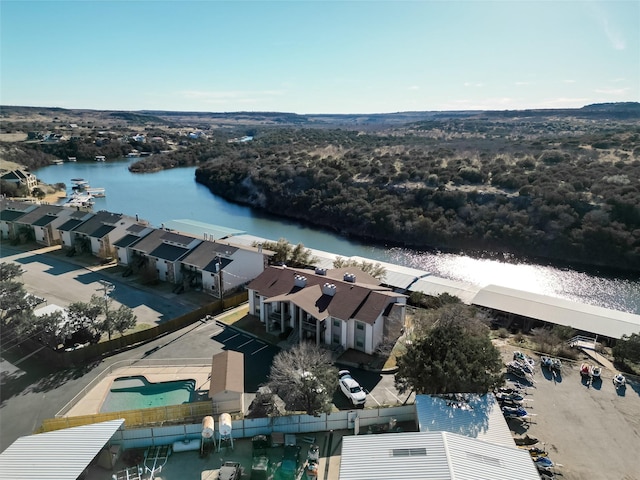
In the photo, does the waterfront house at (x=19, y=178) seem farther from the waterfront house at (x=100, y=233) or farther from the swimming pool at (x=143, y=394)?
the swimming pool at (x=143, y=394)

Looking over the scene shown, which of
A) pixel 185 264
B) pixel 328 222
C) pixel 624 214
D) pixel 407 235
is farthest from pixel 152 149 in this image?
pixel 624 214

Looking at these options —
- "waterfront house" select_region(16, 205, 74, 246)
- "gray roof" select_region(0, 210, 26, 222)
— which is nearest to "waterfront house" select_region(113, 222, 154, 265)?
"waterfront house" select_region(16, 205, 74, 246)

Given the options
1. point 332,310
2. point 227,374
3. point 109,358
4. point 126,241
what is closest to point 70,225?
point 126,241

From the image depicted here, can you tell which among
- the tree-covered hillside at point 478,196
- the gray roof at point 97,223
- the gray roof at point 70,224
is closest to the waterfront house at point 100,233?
the gray roof at point 97,223

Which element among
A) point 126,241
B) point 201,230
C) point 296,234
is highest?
point 126,241

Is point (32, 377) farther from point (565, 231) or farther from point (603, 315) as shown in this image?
point (565, 231)

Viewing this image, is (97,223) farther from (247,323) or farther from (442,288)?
(442,288)
